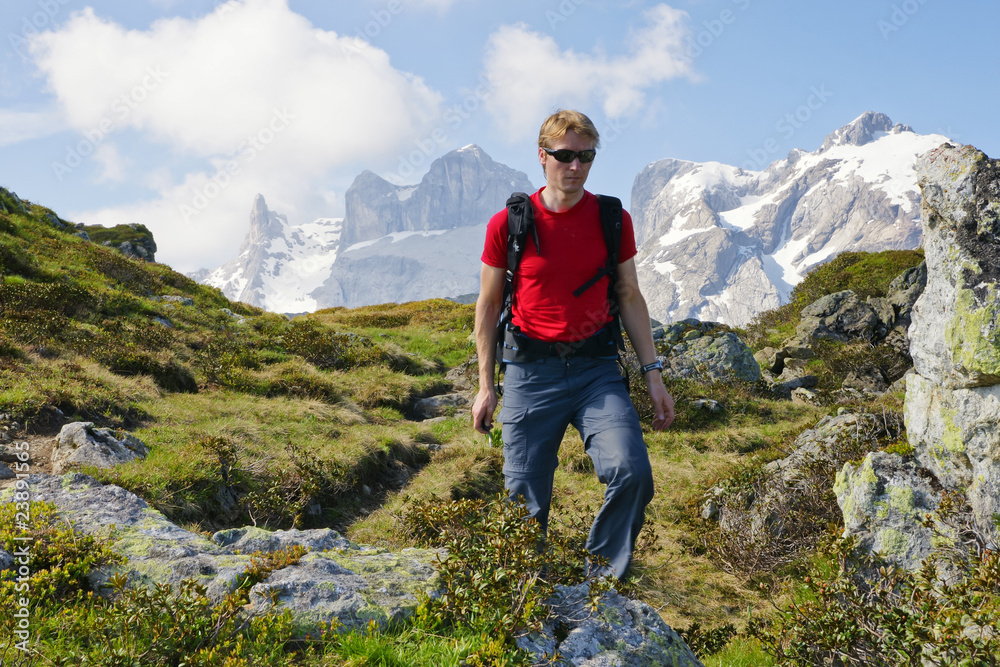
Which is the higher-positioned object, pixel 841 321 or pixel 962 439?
pixel 841 321

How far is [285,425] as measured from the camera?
8820 mm

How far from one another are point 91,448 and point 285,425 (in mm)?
3172

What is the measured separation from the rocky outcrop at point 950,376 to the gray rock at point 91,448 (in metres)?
7.42

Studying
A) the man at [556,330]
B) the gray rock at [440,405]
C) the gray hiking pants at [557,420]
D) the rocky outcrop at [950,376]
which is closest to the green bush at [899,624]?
the rocky outcrop at [950,376]

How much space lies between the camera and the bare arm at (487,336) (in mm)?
3893

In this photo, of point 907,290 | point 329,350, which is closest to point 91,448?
point 329,350

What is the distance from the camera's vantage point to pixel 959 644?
2549 mm

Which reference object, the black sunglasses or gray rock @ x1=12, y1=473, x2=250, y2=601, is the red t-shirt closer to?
the black sunglasses

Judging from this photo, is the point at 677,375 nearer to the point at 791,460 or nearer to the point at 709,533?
the point at 791,460

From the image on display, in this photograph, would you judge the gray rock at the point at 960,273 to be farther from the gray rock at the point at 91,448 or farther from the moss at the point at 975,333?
the gray rock at the point at 91,448

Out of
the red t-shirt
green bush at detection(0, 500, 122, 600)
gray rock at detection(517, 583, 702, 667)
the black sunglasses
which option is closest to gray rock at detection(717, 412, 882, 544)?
gray rock at detection(517, 583, 702, 667)

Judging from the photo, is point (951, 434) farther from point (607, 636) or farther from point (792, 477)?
point (607, 636)

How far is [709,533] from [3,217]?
68.2ft

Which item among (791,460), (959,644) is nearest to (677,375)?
(791,460)
